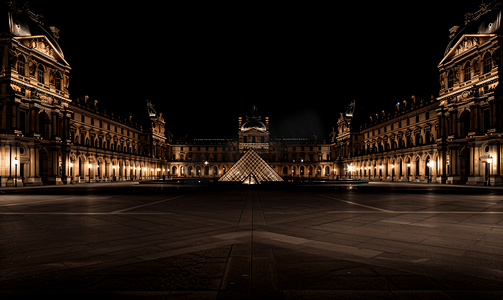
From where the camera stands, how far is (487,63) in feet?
112

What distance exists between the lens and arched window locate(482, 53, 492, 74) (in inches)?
1324

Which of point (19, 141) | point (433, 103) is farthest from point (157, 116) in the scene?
point (433, 103)

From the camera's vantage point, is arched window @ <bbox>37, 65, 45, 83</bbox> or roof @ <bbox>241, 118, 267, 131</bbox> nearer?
arched window @ <bbox>37, 65, 45, 83</bbox>

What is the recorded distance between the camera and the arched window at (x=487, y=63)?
33.6 m

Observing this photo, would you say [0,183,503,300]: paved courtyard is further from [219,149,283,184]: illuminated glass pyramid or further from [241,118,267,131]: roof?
[241,118,267,131]: roof

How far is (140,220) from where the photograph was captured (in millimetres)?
8250

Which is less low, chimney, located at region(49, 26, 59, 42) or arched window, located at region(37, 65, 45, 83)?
chimney, located at region(49, 26, 59, 42)

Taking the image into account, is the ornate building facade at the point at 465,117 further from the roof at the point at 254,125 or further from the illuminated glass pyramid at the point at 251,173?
the roof at the point at 254,125

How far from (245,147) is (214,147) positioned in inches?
401

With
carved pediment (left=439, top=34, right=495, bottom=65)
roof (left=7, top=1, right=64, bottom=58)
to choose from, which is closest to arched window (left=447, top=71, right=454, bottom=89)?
carved pediment (left=439, top=34, right=495, bottom=65)

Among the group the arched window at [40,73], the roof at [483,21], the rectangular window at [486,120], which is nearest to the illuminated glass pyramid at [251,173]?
the rectangular window at [486,120]

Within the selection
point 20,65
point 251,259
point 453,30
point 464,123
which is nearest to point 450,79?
point 464,123

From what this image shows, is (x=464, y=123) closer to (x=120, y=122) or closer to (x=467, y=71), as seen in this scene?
(x=467, y=71)

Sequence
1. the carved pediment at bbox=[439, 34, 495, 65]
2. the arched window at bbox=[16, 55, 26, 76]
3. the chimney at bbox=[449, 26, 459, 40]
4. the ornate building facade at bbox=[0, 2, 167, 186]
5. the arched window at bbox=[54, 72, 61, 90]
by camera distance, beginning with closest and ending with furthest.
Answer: the ornate building facade at bbox=[0, 2, 167, 186] < the arched window at bbox=[16, 55, 26, 76] < the carved pediment at bbox=[439, 34, 495, 65] < the arched window at bbox=[54, 72, 61, 90] < the chimney at bbox=[449, 26, 459, 40]
